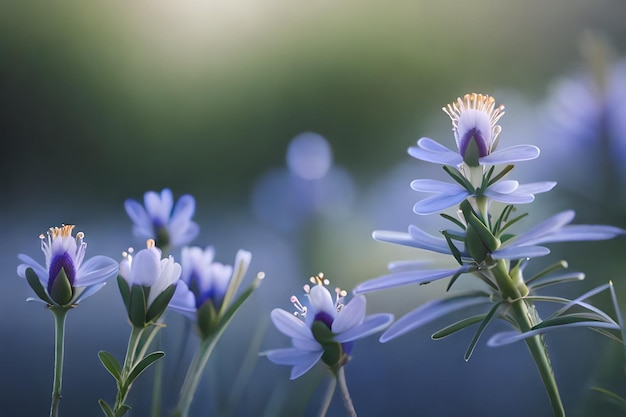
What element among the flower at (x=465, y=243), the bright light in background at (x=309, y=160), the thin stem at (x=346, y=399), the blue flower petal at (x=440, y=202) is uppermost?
the bright light in background at (x=309, y=160)

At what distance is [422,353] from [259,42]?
26.8 inches

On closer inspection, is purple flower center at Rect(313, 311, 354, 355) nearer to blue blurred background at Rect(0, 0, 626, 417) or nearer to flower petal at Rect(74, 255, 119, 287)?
flower petal at Rect(74, 255, 119, 287)

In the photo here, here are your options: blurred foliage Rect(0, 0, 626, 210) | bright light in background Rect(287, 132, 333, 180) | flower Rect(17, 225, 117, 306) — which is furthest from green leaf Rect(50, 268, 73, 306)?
blurred foliage Rect(0, 0, 626, 210)

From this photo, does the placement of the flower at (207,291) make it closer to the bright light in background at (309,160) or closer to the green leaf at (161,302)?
the green leaf at (161,302)

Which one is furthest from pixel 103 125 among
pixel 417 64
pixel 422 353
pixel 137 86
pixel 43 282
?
pixel 43 282

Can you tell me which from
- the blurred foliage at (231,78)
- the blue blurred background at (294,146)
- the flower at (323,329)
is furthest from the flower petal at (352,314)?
the blurred foliage at (231,78)

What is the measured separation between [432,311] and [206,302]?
2.9 inches

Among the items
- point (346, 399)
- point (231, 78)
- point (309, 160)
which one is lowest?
point (346, 399)

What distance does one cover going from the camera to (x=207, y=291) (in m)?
0.22

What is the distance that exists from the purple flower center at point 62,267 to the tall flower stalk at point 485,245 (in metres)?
0.08

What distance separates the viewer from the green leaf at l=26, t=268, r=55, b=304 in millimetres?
197

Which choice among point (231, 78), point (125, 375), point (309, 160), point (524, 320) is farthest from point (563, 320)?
point (231, 78)

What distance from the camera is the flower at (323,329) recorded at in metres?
0.19

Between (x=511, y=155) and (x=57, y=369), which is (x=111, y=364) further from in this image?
(x=511, y=155)
